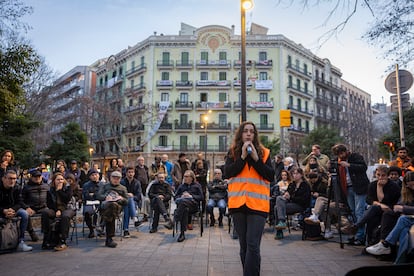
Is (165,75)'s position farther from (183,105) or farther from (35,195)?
(35,195)

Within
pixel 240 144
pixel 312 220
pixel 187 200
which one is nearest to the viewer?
pixel 240 144

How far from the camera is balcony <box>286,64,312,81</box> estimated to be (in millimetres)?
47562

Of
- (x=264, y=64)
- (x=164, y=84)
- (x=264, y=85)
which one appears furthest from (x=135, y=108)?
(x=264, y=64)

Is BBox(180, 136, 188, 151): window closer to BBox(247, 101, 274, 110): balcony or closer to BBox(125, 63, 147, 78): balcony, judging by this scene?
BBox(247, 101, 274, 110): balcony

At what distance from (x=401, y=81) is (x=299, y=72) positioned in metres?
43.5

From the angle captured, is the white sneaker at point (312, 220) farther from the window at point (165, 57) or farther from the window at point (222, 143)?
the window at point (165, 57)

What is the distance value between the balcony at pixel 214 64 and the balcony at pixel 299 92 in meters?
9.59

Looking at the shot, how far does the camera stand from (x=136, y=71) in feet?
160

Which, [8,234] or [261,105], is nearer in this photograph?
[8,234]

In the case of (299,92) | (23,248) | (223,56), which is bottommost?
(23,248)

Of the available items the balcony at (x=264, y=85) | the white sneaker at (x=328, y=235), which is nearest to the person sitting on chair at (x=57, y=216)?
the white sneaker at (x=328, y=235)

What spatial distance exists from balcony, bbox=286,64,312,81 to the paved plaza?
43154 mm

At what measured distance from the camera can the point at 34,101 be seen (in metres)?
24.0

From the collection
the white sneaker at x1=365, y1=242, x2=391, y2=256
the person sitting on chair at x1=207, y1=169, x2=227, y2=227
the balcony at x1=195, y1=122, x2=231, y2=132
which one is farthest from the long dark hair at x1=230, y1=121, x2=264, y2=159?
the balcony at x1=195, y1=122, x2=231, y2=132
